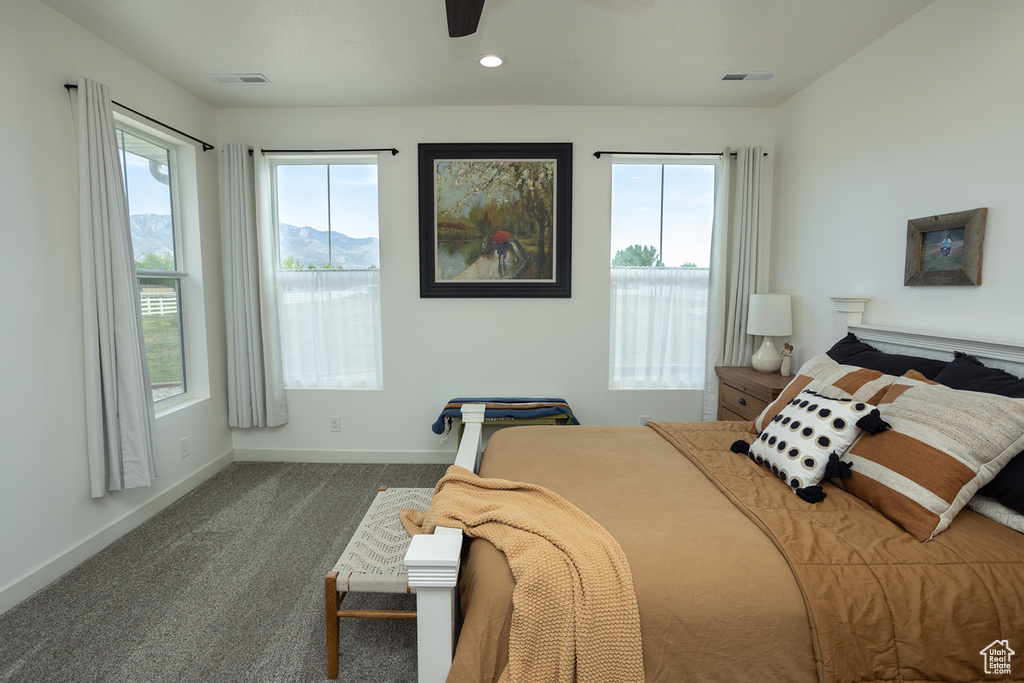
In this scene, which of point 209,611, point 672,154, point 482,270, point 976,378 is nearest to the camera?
point 976,378

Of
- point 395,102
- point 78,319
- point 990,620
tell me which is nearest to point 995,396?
point 990,620

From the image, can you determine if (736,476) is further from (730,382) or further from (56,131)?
(56,131)

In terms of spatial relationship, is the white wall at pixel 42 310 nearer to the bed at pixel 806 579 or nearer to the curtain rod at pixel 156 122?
the curtain rod at pixel 156 122

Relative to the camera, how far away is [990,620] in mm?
1295

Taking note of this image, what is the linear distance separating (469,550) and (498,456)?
731 millimetres

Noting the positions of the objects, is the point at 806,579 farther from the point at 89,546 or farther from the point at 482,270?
the point at 89,546

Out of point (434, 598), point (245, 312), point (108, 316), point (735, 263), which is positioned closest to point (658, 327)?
point (735, 263)

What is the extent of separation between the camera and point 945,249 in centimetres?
230

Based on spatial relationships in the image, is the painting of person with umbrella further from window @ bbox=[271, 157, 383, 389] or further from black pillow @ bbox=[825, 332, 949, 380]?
black pillow @ bbox=[825, 332, 949, 380]

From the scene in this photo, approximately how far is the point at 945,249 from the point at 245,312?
4.18 m


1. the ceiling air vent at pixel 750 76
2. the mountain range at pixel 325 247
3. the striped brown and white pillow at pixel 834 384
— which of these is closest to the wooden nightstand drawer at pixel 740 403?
the striped brown and white pillow at pixel 834 384

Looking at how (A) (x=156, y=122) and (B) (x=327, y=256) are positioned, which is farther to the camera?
(B) (x=327, y=256)

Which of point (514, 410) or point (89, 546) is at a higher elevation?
point (514, 410)

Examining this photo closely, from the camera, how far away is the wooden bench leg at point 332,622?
1.72 meters
